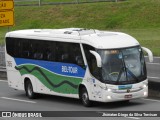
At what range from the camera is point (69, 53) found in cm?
2408

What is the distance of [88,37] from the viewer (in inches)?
910

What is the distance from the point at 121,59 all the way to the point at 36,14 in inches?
1713

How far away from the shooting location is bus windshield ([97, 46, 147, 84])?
2225 cm

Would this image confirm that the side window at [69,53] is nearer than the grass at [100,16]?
Yes

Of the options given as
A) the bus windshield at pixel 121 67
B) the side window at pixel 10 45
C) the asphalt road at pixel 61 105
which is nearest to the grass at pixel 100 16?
the side window at pixel 10 45

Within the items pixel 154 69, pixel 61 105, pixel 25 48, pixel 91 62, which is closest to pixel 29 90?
A: pixel 25 48

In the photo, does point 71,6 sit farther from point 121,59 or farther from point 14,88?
point 121,59

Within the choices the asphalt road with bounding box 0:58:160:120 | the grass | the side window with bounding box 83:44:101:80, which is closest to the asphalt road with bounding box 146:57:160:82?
the asphalt road with bounding box 0:58:160:120

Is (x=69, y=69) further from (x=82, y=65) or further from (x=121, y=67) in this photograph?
(x=121, y=67)

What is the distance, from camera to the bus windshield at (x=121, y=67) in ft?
73.0

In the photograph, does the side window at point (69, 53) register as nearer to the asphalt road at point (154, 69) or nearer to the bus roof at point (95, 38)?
the bus roof at point (95, 38)

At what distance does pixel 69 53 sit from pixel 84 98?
1.90 metres

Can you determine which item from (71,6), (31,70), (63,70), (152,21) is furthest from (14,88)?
(71,6)

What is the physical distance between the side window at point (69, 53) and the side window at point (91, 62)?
41 cm
